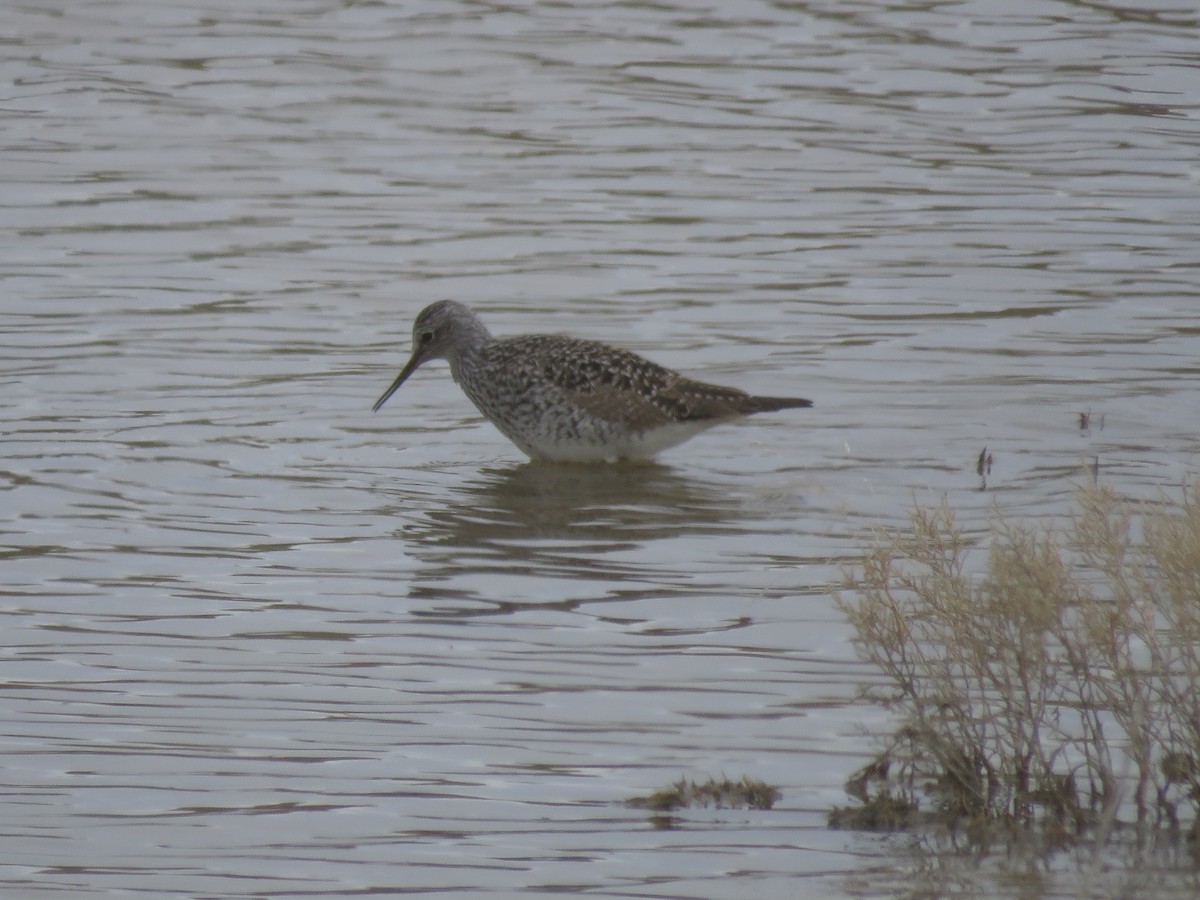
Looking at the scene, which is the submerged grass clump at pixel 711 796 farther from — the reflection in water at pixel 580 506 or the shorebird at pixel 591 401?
the shorebird at pixel 591 401

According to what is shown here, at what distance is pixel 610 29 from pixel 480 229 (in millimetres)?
6620

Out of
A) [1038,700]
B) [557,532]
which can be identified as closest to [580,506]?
[557,532]

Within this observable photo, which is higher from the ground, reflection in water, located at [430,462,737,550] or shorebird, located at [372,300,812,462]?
shorebird, located at [372,300,812,462]

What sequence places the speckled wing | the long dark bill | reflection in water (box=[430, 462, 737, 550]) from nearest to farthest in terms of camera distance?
1. reflection in water (box=[430, 462, 737, 550])
2. the speckled wing
3. the long dark bill

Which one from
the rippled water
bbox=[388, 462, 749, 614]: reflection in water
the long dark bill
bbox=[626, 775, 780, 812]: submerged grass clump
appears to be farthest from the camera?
the long dark bill

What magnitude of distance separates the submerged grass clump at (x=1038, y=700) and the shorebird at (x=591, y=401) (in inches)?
191

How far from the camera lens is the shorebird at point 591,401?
11.4m

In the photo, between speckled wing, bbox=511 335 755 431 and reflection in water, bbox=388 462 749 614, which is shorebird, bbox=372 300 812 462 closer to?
speckled wing, bbox=511 335 755 431

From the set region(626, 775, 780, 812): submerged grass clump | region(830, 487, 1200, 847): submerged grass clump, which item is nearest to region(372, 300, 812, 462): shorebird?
region(830, 487, 1200, 847): submerged grass clump

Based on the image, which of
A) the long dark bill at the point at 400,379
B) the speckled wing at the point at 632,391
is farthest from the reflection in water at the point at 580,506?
the long dark bill at the point at 400,379

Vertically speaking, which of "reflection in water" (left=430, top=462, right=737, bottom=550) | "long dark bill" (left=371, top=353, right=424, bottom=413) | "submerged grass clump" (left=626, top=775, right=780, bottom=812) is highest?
"submerged grass clump" (left=626, top=775, right=780, bottom=812)

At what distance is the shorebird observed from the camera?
37.3 feet

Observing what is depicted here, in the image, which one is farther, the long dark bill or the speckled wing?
the long dark bill

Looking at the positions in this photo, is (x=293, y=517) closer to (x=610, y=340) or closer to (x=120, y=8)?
(x=610, y=340)
